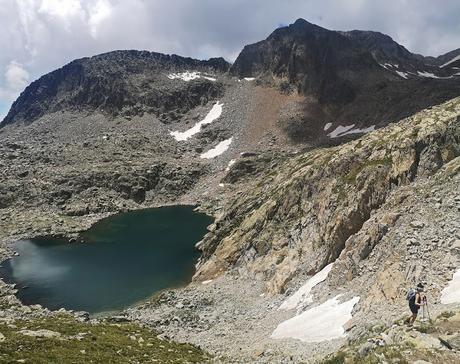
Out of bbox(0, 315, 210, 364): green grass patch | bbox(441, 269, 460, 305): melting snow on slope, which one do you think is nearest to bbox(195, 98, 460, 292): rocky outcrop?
bbox(441, 269, 460, 305): melting snow on slope

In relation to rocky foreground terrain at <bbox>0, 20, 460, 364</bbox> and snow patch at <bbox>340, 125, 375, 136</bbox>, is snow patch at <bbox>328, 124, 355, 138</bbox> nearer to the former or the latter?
rocky foreground terrain at <bbox>0, 20, 460, 364</bbox>

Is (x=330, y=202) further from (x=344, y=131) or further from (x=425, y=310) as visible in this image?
(x=344, y=131)

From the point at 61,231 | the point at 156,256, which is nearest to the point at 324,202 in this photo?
the point at 156,256

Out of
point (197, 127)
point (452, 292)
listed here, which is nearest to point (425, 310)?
point (452, 292)

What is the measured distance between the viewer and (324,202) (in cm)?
5209

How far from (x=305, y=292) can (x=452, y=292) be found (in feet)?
56.0

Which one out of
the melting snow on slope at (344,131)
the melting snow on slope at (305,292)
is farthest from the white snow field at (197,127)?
the melting snow on slope at (305,292)

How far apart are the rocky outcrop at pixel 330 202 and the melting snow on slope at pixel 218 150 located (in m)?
79.0

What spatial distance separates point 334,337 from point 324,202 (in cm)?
2623

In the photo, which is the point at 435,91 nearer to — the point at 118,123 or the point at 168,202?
the point at 168,202

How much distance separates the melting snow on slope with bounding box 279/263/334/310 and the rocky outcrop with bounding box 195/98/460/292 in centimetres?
172

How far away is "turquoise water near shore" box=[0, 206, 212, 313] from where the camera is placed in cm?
5972

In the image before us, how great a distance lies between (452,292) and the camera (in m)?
24.7

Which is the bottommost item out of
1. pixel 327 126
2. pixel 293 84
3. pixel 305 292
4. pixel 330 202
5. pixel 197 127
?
pixel 305 292
